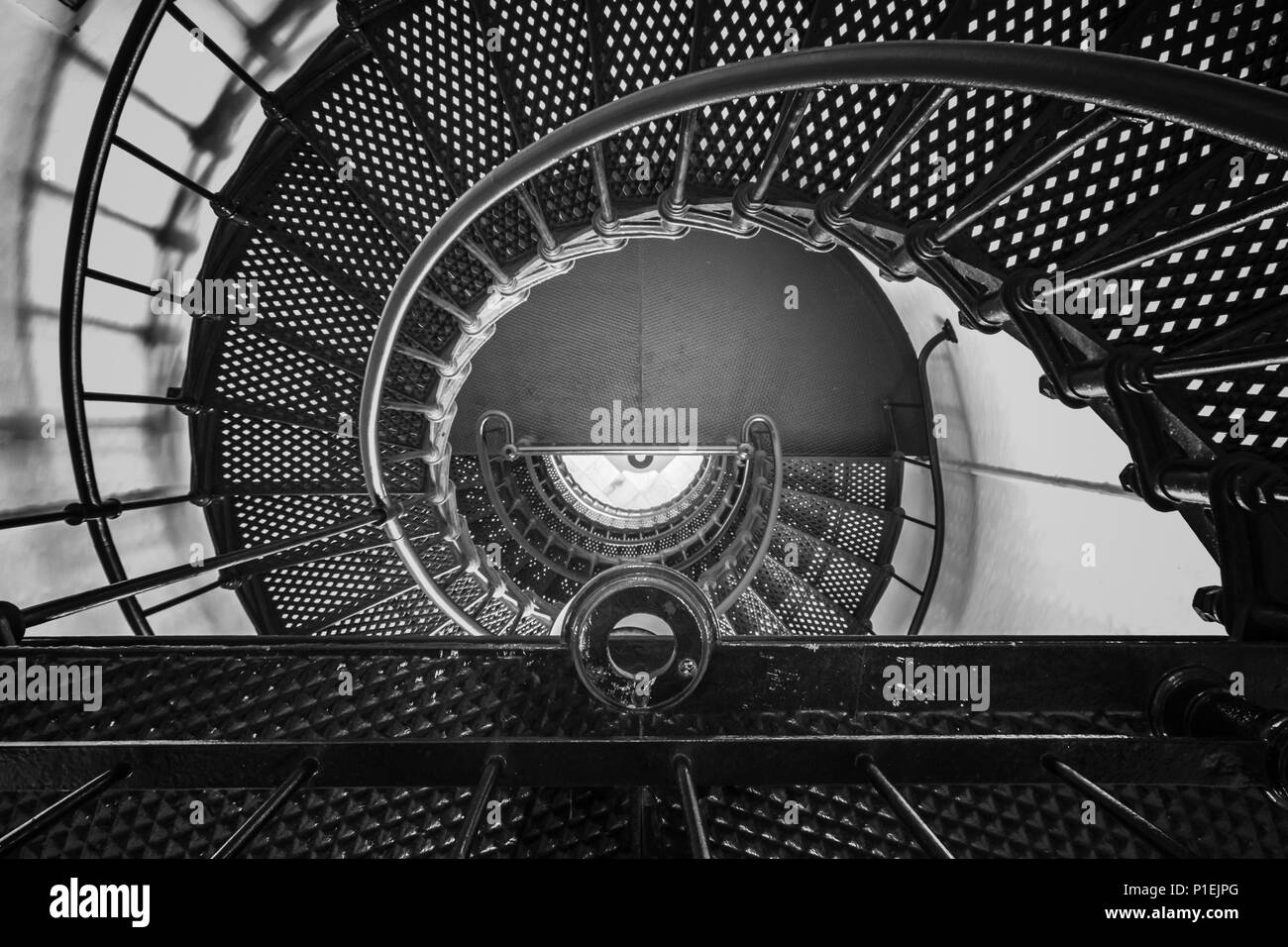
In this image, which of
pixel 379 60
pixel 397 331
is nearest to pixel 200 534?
pixel 397 331

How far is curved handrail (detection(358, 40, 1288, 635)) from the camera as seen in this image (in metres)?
0.98

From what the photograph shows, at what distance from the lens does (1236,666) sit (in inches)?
48.5

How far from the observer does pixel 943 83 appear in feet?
4.43

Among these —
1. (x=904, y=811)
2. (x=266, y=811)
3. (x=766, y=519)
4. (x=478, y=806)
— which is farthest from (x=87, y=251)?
(x=766, y=519)

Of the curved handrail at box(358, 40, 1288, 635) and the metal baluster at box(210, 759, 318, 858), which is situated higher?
the curved handrail at box(358, 40, 1288, 635)

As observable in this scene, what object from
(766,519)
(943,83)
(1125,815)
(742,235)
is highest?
(742,235)

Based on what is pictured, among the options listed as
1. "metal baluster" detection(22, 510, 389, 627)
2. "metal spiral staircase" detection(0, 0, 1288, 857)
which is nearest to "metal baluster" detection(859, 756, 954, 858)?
"metal spiral staircase" detection(0, 0, 1288, 857)

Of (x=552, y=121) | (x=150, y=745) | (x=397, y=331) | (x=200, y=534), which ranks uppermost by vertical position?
(x=552, y=121)

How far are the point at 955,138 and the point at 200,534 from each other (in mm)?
3792

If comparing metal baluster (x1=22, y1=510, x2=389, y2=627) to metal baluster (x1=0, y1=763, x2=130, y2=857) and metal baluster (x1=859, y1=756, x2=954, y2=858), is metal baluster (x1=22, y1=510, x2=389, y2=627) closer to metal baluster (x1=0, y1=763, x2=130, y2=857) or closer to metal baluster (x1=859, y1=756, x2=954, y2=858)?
metal baluster (x1=0, y1=763, x2=130, y2=857)

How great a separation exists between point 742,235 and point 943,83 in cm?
110

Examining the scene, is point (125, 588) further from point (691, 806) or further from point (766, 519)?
point (766, 519)
